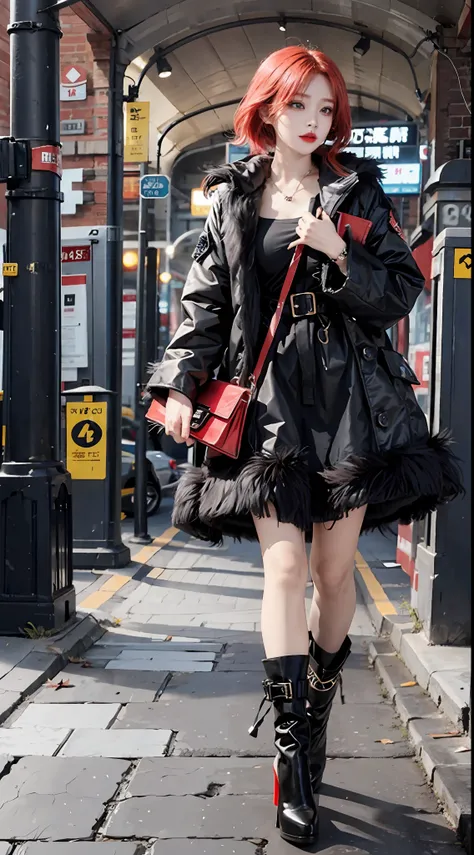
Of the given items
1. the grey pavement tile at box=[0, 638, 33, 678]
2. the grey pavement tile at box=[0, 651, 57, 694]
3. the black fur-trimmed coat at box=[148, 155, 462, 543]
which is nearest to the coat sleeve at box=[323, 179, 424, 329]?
the black fur-trimmed coat at box=[148, 155, 462, 543]

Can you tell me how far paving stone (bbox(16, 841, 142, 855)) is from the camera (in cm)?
257

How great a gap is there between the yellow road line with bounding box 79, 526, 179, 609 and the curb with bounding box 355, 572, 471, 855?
6.49ft

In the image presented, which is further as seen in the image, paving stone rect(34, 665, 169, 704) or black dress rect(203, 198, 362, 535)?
paving stone rect(34, 665, 169, 704)

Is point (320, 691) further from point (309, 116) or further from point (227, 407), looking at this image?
point (309, 116)

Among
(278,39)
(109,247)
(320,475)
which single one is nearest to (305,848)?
(320,475)

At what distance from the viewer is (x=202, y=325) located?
282 cm

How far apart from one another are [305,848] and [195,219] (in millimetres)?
24147

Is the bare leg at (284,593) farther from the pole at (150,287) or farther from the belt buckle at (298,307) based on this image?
the pole at (150,287)

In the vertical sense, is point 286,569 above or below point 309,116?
below

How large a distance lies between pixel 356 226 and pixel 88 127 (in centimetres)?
616

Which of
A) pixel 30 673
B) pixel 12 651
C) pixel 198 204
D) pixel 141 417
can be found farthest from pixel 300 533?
pixel 198 204

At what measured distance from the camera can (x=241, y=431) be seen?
2.71 metres

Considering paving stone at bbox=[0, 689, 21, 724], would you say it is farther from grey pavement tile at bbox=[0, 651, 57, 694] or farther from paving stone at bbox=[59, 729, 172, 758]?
paving stone at bbox=[59, 729, 172, 758]

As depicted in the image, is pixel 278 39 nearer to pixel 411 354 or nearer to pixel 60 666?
pixel 411 354
